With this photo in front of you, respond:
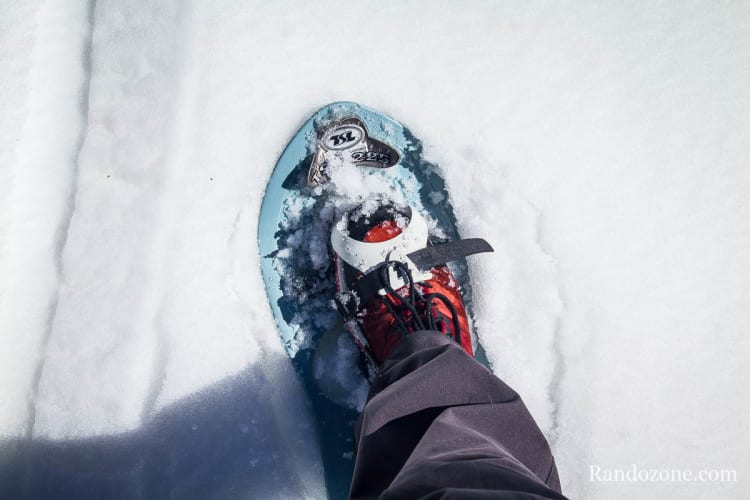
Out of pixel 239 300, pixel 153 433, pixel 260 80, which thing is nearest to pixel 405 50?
pixel 260 80

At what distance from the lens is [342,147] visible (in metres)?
0.91

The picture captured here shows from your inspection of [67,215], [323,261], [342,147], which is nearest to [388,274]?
[323,261]

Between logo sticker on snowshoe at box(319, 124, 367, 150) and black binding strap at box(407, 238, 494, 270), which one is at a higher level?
logo sticker on snowshoe at box(319, 124, 367, 150)

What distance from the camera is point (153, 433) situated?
85 cm

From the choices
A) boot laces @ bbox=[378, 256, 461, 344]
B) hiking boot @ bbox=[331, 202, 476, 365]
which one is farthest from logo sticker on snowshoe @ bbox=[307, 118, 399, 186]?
boot laces @ bbox=[378, 256, 461, 344]

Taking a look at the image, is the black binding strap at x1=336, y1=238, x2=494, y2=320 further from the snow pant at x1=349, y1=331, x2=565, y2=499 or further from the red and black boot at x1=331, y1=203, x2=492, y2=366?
the snow pant at x1=349, y1=331, x2=565, y2=499

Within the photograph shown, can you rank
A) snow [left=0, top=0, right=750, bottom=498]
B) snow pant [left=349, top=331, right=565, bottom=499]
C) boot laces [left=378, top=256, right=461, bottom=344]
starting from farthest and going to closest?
snow [left=0, top=0, right=750, bottom=498], boot laces [left=378, top=256, right=461, bottom=344], snow pant [left=349, top=331, right=565, bottom=499]

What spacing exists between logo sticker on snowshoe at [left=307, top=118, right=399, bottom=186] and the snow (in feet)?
0.29

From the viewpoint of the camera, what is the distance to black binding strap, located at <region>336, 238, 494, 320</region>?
82 centimetres

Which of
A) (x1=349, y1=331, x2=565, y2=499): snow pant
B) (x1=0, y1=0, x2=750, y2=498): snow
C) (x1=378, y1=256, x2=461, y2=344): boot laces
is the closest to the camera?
(x1=349, y1=331, x2=565, y2=499): snow pant
